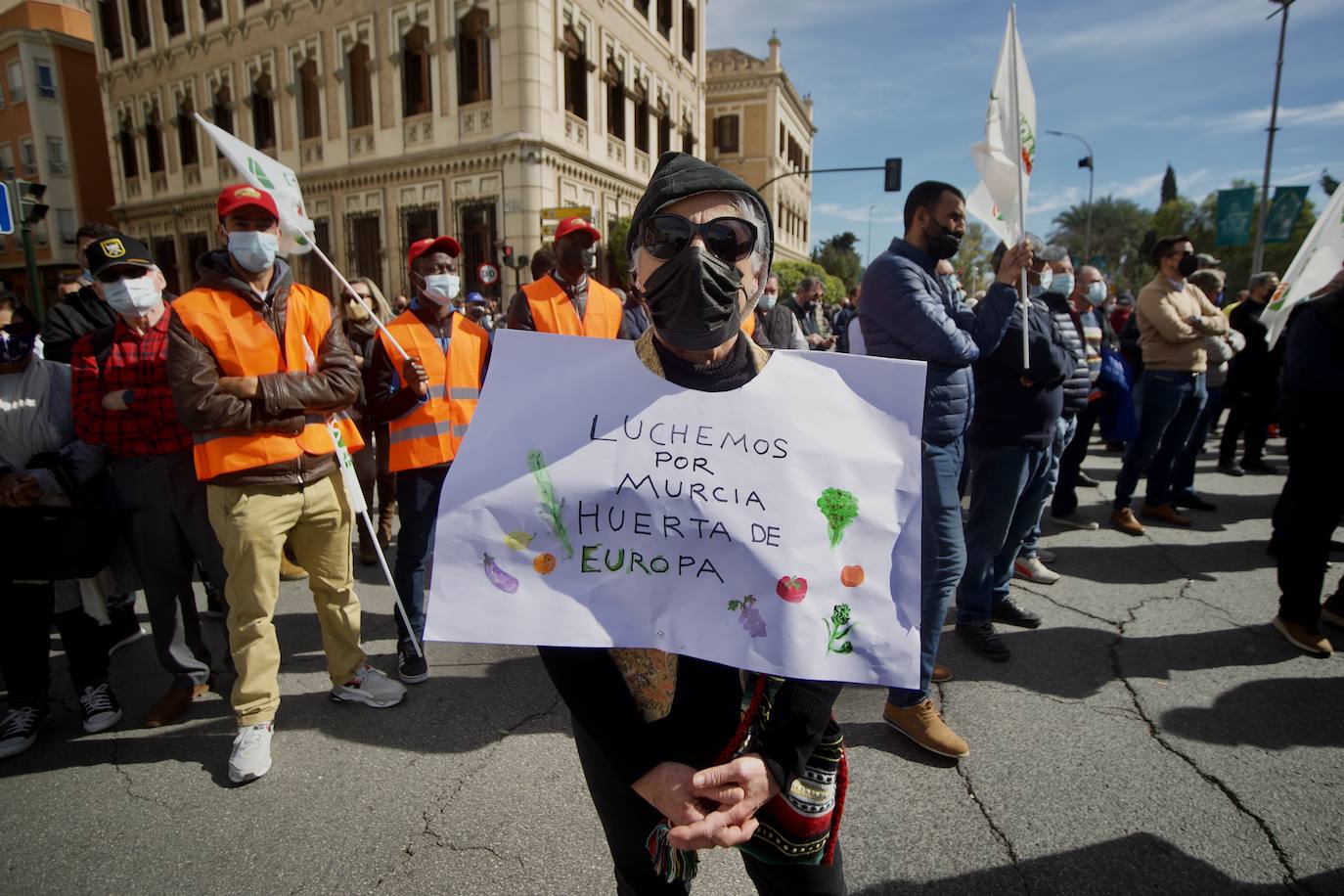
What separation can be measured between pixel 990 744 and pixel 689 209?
8.72 ft

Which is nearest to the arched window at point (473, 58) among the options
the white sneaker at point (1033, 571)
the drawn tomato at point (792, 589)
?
the white sneaker at point (1033, 571)

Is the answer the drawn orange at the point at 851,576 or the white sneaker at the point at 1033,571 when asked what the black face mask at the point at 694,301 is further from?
the white sneaker at the point at 1033,571

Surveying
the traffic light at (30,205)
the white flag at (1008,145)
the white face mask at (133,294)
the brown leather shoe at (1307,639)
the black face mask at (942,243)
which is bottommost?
the brown leather shoe at (1307,639)

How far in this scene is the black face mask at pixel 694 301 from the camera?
4.14 feet

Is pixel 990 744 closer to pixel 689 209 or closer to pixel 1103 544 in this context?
pixel 689 209

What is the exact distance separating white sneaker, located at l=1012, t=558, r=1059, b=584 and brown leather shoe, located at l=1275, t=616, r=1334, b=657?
119cm

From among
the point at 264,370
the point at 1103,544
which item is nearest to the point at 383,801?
the point at 264,370

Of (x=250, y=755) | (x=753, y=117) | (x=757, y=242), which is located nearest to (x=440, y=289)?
(x=250, y=755)

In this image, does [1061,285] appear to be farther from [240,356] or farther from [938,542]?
[240,356]

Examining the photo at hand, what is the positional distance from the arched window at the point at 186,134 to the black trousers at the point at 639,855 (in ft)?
104

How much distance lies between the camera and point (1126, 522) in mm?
5598

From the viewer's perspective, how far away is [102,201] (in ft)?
105

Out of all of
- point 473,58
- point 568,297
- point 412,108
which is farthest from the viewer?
point 412,108

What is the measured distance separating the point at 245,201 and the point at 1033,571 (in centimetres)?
501
